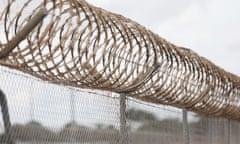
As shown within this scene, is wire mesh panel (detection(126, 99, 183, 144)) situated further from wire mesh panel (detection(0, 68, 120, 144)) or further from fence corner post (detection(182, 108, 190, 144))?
wire mesh panel (detection(0, 68, 120, 144))

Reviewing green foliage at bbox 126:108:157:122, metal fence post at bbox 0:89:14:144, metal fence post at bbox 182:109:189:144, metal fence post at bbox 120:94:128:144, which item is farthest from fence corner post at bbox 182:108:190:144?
metal fence post at bbox 0:89:14:144

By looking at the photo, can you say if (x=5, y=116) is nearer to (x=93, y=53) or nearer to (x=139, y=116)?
(x=93, y=53)

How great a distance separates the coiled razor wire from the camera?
3.24m

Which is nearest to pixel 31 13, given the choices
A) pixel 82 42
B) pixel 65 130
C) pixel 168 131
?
pixel 82 42

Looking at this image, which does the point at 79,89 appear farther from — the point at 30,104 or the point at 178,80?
the point at 178,80

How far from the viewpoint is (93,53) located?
3725 mm

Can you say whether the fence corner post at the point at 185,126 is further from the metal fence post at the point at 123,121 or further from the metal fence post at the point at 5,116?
the metal fence post at the point at 5,116

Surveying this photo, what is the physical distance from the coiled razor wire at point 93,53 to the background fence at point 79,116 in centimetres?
17

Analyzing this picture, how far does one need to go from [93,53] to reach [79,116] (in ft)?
3.48


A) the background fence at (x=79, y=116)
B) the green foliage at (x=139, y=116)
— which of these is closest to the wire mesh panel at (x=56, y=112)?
the background fence at (x=79, y=116)

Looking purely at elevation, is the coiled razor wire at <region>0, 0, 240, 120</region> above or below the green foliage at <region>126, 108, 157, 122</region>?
above

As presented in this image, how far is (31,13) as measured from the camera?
10.6ft

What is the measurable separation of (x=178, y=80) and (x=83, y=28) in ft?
7.78

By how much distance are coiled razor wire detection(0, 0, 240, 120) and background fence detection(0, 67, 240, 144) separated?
174 millimetres
